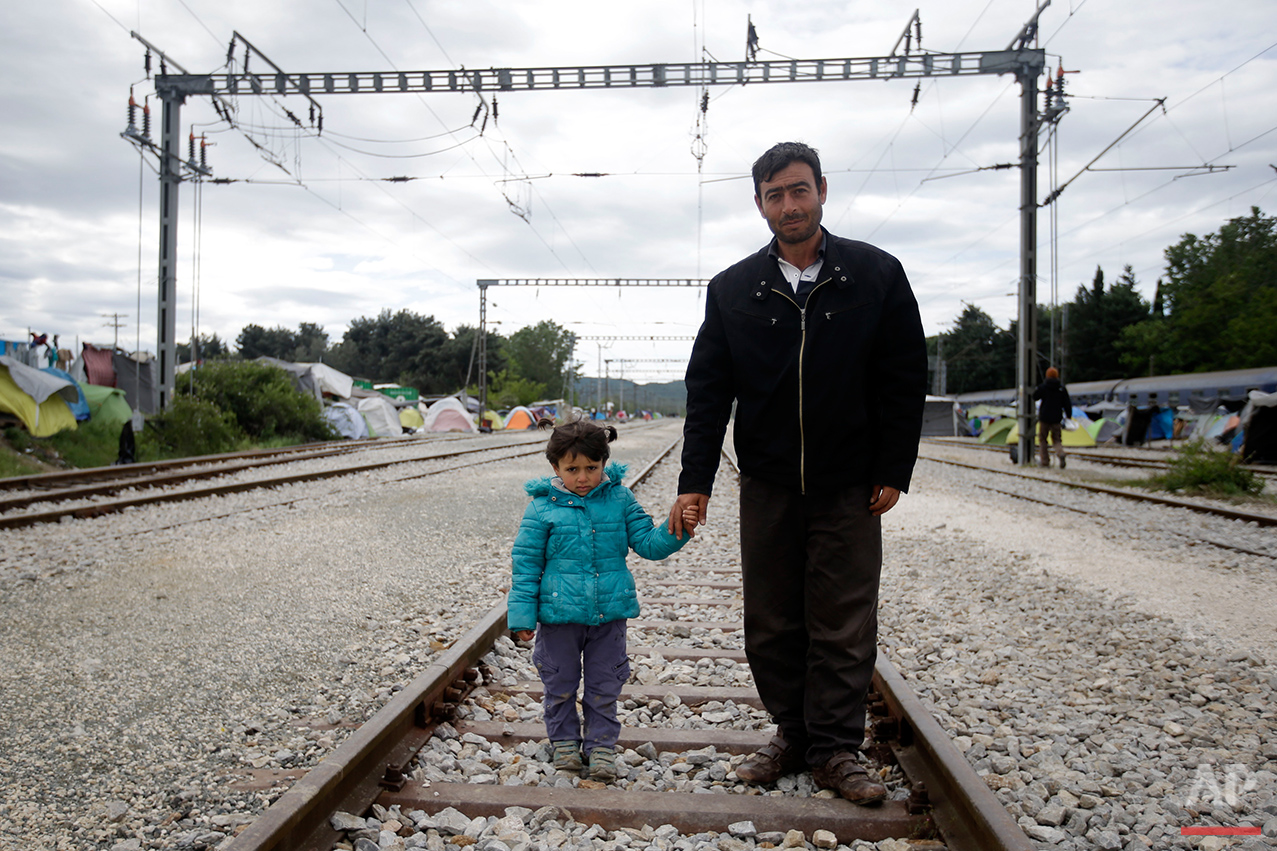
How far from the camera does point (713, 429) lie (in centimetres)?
269

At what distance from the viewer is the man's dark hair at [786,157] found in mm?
2584

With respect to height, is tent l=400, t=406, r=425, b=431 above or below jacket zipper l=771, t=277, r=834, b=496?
below

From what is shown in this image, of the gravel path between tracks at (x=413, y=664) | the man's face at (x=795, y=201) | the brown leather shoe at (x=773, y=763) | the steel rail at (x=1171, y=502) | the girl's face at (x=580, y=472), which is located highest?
the man's face at (x=795, y=201)

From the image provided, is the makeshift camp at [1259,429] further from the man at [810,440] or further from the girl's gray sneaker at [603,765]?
the girl's gray sneaker at [603,765]

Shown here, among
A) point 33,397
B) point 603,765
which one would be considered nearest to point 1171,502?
point 603,765

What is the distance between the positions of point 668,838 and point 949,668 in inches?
81.8

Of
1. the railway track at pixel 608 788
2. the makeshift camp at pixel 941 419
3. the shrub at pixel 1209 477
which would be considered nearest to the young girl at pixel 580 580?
the railway track at pixel 608 788

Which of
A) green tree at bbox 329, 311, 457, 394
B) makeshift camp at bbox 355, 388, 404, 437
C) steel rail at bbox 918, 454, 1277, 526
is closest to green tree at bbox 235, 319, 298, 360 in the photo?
green tree at bbox 329, 311, 457, 394

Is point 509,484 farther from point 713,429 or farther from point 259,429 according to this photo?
point 259,429

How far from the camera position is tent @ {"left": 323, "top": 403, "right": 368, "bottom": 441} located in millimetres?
28094

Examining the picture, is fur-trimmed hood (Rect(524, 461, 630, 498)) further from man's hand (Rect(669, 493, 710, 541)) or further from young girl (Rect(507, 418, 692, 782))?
man's hand (Rect(669, 493, 710, 541))

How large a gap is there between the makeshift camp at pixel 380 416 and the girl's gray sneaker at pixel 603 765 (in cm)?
2996

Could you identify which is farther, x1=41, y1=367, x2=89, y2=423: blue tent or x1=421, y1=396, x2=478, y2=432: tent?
x1=421, y1=396, x2=478, y2=432: tent

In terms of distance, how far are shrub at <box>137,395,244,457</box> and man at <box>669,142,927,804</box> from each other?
687 inches
